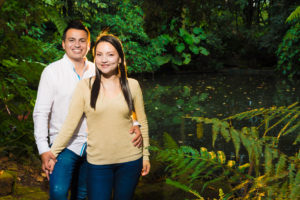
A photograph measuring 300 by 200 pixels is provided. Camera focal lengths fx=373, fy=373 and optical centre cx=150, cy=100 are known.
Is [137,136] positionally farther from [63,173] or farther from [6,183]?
[6,183]

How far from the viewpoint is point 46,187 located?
12.9 feet

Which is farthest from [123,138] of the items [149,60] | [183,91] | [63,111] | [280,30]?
[280,30]

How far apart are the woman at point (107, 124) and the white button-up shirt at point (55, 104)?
0.10m

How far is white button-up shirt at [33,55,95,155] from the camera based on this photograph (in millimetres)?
2275

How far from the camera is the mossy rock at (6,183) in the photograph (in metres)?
3.42

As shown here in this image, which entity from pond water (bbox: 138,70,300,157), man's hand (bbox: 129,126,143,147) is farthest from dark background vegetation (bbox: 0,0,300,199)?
man's hand (bbox: 129,126,143,147)

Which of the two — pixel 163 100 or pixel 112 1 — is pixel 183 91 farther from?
pixel 112 1

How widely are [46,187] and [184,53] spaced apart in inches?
695

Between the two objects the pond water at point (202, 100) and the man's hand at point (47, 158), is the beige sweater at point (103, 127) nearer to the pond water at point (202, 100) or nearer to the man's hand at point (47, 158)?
the man's hand at point (47, 158)

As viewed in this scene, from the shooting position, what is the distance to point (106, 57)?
2.25 m

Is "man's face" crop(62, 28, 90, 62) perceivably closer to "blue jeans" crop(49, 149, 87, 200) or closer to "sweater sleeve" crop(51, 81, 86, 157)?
"sweater sleeve" crop(51, 81, 86, 157)

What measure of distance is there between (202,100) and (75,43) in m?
9.41

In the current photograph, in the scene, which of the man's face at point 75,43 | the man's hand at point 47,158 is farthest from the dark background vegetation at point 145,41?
the man's hand at point 47,158

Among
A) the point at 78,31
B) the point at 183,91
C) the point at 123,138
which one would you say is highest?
the point at 78,31
